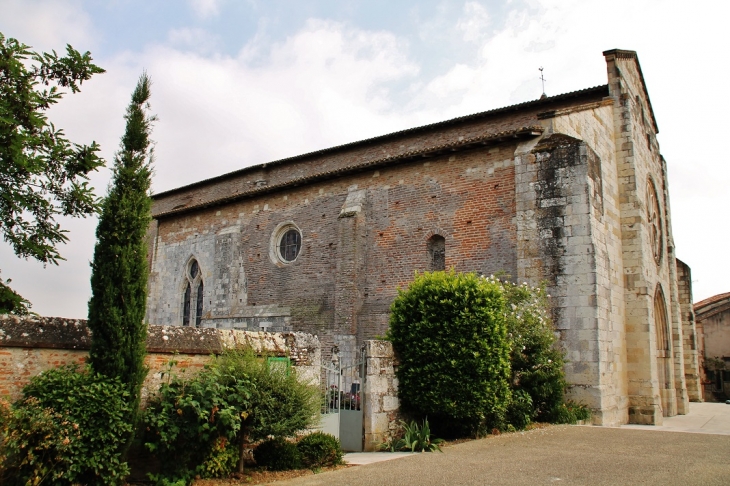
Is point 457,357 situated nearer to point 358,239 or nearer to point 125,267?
point 125,267

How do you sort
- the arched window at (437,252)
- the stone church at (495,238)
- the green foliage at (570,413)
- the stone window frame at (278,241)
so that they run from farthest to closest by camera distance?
the stone window frame at (278,241) → the arched window at (437,252) → the stone church at (495,238) → the green foliage at (570,413)

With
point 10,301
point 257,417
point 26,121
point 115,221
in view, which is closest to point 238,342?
point 257,417

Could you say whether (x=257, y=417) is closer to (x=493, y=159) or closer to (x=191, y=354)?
(x=191, y=354)

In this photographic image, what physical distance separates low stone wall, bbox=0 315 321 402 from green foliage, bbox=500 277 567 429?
482cm

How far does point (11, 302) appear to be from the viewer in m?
10.7

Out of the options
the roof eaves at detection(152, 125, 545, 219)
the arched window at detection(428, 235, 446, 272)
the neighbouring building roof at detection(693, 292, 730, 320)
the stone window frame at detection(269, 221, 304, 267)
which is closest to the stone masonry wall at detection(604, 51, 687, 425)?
the roof eaves at detection(152, 125, 545, 219)

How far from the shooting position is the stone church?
14266 mm

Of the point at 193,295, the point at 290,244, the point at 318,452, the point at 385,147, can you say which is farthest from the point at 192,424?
the point at 193,295

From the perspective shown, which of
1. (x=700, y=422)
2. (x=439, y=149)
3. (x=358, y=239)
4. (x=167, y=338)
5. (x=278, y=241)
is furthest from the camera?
(x=278, y=241)

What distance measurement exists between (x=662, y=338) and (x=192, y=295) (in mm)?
17508

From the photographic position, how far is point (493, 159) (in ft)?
52.2

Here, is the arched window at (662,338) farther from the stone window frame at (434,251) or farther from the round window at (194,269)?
the round window at (194,269)

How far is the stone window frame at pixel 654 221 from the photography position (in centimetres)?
1953

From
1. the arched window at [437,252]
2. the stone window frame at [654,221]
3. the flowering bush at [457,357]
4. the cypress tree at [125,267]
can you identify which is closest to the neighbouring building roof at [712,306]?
the stone window frame at [654,221]
